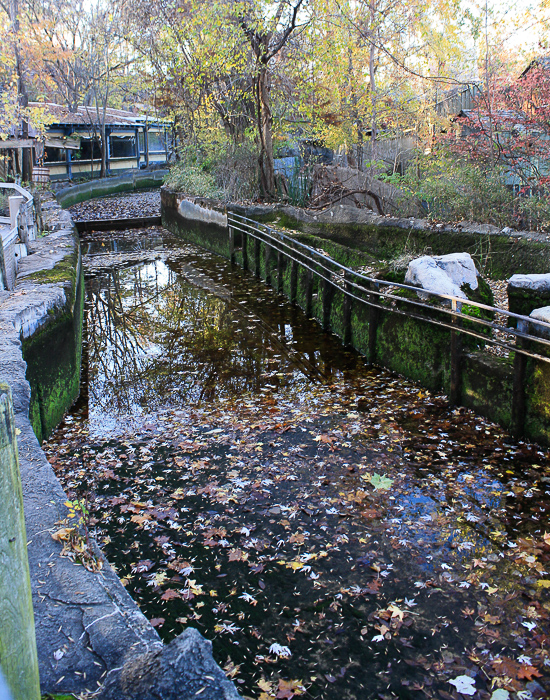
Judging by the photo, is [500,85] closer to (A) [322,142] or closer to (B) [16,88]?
(A) [322,142]

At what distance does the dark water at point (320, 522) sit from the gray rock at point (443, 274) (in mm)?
Answer: 1476

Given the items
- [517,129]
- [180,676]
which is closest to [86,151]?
[517,129]

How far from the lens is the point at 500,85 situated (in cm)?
1424

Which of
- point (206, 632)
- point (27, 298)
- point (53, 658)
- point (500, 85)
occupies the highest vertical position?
point (500, 85)

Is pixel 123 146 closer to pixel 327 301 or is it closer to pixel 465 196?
pixel 465 196

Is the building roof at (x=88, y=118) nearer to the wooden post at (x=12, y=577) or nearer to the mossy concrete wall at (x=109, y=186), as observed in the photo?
the mossy concrete wall at (x=109, y=186)

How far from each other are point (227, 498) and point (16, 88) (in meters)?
27.6

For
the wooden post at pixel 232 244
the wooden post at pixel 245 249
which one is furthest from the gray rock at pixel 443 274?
the wooden post at pixel 232 244

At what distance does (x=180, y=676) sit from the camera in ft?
7.07

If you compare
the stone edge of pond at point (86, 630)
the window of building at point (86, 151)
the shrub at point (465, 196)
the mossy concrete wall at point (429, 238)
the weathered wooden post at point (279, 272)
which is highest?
the window of building at point (86, 151)

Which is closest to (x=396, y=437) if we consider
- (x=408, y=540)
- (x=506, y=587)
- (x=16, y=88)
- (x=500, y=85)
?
(x=408, y=540)

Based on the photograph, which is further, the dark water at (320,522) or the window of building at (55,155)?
the window of building at (55,155)

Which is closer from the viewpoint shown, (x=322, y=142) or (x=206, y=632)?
(x=206, y=632)

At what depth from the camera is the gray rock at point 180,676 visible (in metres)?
2.13
